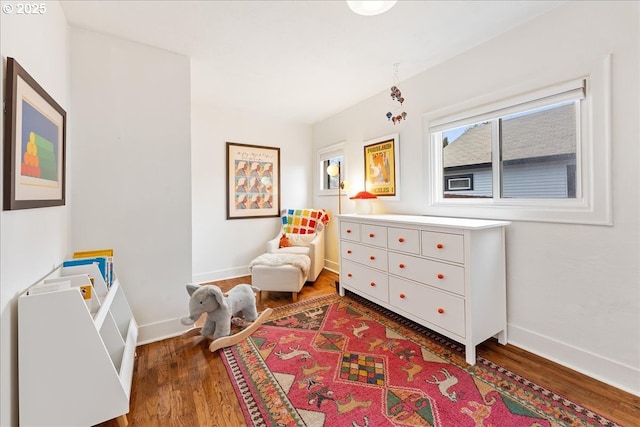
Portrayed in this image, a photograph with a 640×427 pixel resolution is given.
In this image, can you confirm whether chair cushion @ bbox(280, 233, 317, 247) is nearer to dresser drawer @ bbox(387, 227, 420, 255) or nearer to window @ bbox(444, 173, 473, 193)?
dresser drawer @ bbox(387, 227, 420, 255)

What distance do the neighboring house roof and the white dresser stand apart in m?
0.59

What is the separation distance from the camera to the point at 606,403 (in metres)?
1.43

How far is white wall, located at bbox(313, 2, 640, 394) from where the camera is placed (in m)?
1.50

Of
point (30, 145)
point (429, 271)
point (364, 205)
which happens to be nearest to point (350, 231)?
point (364, 205)

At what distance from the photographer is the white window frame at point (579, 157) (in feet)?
5.17

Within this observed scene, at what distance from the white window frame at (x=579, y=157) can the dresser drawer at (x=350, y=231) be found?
0.95 m

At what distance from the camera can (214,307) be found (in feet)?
6.68

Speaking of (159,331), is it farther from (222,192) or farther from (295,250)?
(222,192)

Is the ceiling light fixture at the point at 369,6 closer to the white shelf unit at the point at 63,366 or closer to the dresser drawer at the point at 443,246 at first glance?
the dresser drawer at the point at 443,246

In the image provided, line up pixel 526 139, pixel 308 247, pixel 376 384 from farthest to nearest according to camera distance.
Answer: pixel 308 247, pixel 526 139, pixel 376 384

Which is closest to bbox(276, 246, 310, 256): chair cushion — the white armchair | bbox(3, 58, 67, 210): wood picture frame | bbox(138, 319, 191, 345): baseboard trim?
the white armchair

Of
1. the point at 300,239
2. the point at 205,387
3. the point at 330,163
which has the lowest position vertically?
the point at 205,387

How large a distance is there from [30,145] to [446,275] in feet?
8.26

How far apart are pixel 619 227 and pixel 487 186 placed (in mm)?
843
